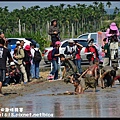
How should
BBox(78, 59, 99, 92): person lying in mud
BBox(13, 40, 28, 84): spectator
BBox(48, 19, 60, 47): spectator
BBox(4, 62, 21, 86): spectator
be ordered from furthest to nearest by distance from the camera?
BBox(48, 19, 60, 47): spectator
BBox(13, 40, 28, 84): spectator
BBox(4, 62, 21, 86): spectator
BBox(78, 59, 99, 92): person lying in mud

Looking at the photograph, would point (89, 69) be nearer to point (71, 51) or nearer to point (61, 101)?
point (61, 101)

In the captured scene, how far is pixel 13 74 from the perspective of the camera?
71.6 ft

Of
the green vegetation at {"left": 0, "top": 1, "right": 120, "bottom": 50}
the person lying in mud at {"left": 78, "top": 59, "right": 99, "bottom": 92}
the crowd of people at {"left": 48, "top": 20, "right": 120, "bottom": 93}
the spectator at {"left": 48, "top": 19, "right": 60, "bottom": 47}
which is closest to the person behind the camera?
the person lying in mud at {"left": 78, "top": 59, "right": 99, "bottom": 92}

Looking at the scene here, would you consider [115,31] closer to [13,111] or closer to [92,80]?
[92,80]

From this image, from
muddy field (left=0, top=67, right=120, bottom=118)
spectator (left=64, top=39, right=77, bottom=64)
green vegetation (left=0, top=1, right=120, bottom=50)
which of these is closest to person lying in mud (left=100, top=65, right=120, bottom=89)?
muddy field (left=0, top=67, right=120, bottom=118)

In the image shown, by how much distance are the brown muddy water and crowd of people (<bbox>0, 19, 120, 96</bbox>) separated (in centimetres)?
40

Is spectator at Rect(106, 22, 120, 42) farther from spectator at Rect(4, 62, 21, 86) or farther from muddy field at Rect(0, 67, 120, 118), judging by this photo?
spectator at Rect(4, 62, 21, 86)

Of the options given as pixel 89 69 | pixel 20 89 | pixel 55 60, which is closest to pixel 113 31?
pixel 55 60

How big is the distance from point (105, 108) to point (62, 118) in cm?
184

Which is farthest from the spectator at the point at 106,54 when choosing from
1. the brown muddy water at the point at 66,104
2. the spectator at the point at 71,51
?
the brown muddy water at the point at 66,104

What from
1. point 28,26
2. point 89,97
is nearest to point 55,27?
point 89,97

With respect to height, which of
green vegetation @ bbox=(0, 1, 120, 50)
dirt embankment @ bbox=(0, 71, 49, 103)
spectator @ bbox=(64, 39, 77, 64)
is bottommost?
green vegetation @ bbox=(0, 1, 120, 50)

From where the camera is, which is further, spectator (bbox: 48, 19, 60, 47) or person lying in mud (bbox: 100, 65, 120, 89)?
spectator (bbox: 48, 19, 60, 47)

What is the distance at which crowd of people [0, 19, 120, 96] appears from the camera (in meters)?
18.2
